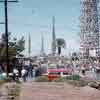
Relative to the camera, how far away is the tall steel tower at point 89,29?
109500 mm

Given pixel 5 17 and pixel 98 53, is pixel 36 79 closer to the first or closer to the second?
pixel 5 17

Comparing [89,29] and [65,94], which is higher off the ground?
[89,29]

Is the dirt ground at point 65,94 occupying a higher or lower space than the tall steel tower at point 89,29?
lower

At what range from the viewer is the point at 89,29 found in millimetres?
120000

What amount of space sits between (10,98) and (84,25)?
329ft

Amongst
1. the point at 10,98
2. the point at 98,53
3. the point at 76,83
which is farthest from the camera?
the point at 98,53

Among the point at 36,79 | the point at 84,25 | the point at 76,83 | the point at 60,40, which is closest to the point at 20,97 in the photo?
the point at 76,83

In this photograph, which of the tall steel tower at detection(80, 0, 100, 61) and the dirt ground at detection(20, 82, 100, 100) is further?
the tall steel tower at detection(80, 0, 100, 61)

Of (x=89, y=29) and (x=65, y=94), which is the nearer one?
(x=65, y=94)

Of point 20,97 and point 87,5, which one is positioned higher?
point 87,5

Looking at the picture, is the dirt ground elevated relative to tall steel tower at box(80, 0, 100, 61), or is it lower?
lower

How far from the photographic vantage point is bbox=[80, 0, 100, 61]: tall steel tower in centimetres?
10950

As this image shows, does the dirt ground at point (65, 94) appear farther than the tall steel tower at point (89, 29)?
No

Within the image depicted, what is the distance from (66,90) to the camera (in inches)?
1013
